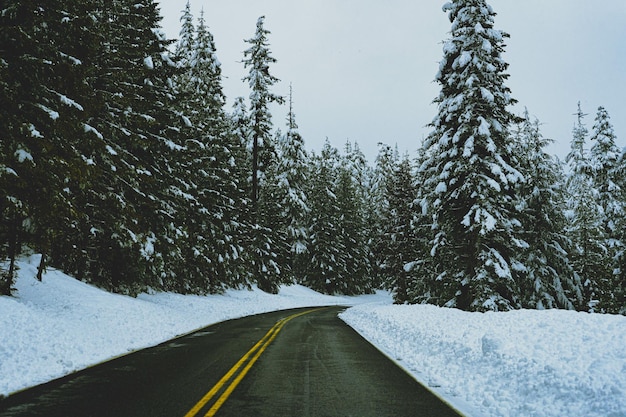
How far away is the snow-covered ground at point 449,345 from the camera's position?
7.06 m

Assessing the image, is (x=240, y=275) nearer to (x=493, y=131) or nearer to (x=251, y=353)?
(x=493, y=131)

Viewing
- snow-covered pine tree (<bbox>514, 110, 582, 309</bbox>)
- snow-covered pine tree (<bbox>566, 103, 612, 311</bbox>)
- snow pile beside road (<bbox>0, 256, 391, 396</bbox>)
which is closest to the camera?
snow pile beside road (<bbox>0, 256, 391, 396</bbox>)

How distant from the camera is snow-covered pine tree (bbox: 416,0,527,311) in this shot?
21.6 m

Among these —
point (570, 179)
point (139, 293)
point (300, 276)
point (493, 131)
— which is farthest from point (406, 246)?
point (300, 276)

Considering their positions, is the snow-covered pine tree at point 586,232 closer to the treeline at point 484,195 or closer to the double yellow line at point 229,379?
the treeline at point 484,195

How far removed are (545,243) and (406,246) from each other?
13.2 metres

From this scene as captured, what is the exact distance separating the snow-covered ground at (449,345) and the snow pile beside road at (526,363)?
0.02m

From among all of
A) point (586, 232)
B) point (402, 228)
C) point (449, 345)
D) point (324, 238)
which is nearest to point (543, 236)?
point (586, 232)

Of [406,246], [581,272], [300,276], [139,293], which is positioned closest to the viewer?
[139,293]

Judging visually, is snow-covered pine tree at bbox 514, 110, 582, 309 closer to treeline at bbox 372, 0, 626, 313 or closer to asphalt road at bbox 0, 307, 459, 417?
treeline at bbox 372, 0, 626, 313

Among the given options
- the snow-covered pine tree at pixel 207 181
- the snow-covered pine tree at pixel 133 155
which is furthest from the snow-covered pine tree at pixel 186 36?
the snow-covered pine tree at pixel 133 155

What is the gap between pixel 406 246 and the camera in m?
40.9

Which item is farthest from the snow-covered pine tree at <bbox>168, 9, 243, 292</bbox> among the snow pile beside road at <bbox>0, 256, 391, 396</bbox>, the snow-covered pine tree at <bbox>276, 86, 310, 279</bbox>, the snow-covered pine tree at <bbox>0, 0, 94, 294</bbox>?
the snow-covered pine tree at <bbox>276, 86, 310, 279</bbox>

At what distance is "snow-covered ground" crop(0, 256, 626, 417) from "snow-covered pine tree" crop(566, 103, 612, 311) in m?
21.6
